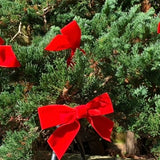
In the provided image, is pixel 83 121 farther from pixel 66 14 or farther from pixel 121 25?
pixel 66 14

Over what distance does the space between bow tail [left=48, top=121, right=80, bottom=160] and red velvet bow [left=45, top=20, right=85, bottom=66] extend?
214mm

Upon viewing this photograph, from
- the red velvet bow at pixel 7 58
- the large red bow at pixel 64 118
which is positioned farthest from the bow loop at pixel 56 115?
the red velvet bow at pixel 7 58

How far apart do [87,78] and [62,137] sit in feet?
0.65

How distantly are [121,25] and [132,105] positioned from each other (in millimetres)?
311

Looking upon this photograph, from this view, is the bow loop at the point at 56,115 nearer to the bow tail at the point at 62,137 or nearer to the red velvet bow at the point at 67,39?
the bow tail at the point at 62,137

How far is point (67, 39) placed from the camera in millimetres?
880

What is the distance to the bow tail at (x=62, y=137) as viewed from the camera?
0.76m

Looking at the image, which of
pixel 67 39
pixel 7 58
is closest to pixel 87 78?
pixel 67 39

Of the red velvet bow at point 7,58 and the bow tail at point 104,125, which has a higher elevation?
the red velvet bow at point 7,58

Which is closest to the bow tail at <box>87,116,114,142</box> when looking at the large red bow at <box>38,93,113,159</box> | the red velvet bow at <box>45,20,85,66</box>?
the large red bow at <box>38,93,113,159</box>

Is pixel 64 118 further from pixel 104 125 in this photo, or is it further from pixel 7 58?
pixel 7 58

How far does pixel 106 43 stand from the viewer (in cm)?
96

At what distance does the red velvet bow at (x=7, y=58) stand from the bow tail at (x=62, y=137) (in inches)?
8.4

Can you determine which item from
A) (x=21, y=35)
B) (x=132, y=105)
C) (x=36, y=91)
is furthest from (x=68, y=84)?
(x=21, y=35)
